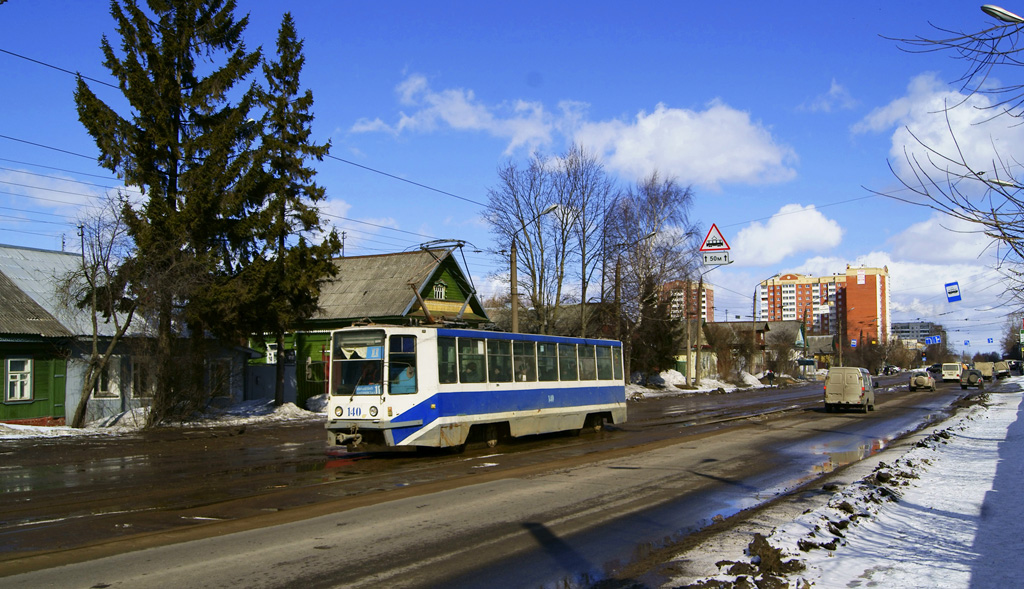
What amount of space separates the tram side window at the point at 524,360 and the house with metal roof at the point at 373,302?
55.5ft

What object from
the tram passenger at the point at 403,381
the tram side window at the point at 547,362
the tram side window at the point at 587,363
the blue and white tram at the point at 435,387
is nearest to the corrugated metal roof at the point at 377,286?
the tram side window at the point at 587,363

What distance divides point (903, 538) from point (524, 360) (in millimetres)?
11906

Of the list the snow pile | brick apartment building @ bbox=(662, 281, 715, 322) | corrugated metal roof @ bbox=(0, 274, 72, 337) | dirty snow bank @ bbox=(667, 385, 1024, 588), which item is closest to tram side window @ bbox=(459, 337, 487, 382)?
dirty snow bank @ bbox=(667, 385, 1024, 588)

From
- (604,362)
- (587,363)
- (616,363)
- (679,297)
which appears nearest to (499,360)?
(587,363)

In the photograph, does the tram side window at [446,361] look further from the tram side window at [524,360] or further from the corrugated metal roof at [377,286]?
the corrugated metal roof at [377,286]

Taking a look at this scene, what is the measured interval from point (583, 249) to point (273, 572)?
38.2 m

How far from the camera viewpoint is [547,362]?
797 inches

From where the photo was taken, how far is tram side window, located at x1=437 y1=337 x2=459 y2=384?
54.0 feet

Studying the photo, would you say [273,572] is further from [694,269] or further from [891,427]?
[694,269]

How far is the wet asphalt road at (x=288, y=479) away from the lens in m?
8.67

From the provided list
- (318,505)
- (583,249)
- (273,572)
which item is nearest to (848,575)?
(273,572)

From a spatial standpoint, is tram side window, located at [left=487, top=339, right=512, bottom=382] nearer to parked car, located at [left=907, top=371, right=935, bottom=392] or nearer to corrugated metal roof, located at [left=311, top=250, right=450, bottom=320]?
corrugated metal roof, located at [left=311, top=250, right=450, bottom=320]

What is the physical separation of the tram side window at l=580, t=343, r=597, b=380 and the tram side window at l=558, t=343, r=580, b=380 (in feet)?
1.01

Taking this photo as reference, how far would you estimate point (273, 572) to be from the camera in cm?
694
